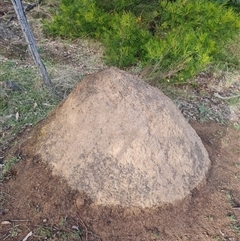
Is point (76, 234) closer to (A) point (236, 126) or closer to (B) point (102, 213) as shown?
(B) point (102, 213)

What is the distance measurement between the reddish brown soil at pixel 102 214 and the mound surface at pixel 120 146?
72 mm

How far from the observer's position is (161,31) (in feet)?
14.6

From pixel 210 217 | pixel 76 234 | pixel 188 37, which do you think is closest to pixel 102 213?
pixel 76 234

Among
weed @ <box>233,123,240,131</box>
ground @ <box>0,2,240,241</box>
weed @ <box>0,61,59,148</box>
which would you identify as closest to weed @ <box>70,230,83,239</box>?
ground @ <box>0,2,240,241</box>

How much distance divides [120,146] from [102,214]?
45 cm

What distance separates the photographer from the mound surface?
2357 millimetres

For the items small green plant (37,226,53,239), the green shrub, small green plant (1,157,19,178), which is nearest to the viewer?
small green plant (37,226,53,239)

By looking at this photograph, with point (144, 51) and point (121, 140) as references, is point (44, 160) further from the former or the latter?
point (144, 51)

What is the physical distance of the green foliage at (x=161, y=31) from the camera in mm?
3834

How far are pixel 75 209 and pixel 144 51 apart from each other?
2372 mm

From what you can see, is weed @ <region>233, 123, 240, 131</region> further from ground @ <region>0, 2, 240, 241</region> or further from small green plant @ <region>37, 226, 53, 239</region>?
small green plant @ <region>37, 226, 53, 239</region>

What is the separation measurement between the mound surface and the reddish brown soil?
72mm

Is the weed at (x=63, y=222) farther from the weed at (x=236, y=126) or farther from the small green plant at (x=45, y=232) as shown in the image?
the weed at (x=236, y=126)

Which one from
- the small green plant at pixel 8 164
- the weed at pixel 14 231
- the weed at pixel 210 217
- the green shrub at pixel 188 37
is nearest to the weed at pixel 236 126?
the green shrub at pixel 188 37
